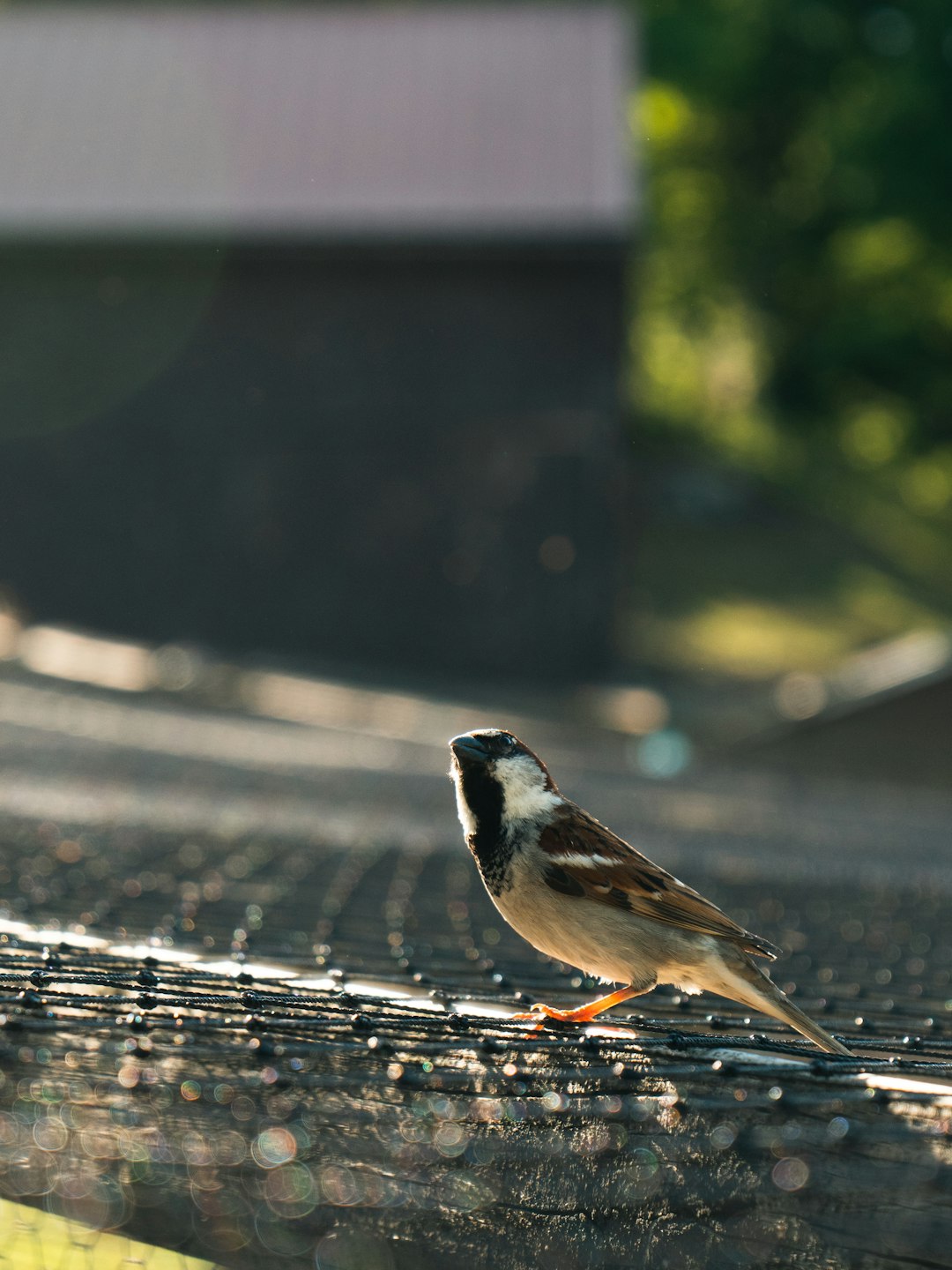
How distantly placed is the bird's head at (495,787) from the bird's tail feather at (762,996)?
1.95 feet

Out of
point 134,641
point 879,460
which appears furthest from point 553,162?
point 879,460

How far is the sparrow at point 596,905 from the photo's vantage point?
3.46 metres

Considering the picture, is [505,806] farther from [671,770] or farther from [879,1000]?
[671,770]

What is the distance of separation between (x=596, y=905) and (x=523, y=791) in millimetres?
366

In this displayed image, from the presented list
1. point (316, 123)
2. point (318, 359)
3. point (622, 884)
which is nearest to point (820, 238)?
point (316, 123)

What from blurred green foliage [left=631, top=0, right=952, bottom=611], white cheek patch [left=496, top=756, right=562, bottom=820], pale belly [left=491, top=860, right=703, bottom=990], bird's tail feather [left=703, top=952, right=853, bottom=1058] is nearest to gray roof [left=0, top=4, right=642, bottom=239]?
blurred green foliage [left=631, top=0, right=952, bottom=611]

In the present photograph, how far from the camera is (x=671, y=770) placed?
14.4 m

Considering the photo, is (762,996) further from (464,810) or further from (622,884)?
(464,810)

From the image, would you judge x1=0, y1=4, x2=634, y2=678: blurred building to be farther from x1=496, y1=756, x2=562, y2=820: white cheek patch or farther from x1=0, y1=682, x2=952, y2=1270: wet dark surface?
x1=496, y1=756, x2=562, y2=820: white cheek patch

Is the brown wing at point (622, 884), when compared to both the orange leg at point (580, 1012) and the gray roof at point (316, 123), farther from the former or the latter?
the gray roof at point (316, 123)

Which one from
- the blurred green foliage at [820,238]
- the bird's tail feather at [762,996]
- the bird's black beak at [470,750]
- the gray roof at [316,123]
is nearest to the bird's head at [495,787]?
the bird's black beak at [470,750]

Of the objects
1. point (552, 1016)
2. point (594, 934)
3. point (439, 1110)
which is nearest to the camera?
point (439, 1110)

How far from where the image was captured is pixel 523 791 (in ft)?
12.1

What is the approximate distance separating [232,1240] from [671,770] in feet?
40.2
